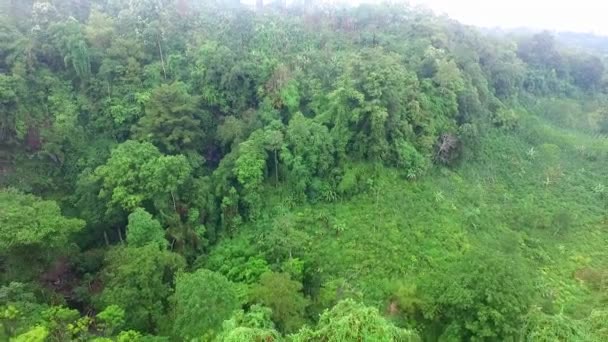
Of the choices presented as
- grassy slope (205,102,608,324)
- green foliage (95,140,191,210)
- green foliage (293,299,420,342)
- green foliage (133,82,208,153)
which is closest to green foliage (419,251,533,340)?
grassy slope (205,102,608,324)

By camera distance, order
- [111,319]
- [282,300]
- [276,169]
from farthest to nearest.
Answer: [276,169]
[282,300]
[111,319]

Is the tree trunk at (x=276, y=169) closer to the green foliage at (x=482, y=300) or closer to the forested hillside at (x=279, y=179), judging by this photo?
the forested hillside at (x=279, y=179)

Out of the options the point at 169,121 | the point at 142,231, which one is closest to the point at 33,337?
the point at 142,231

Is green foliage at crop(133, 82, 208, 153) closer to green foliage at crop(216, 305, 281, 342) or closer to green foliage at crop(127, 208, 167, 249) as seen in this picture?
green foliage at crop(127, 208, 167, 249)

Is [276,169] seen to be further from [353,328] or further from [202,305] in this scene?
[353,328]

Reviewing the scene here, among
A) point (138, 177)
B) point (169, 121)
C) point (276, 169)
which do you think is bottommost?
point (276, 169)

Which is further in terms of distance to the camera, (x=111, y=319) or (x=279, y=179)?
(x=279, y=179)
